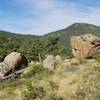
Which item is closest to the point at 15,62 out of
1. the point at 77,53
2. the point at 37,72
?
the point at 77,53

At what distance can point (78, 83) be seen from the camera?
29.4 meters

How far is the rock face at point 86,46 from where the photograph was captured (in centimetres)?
3916

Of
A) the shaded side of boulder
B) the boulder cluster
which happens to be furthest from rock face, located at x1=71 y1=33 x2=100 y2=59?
the shaded side of boulder

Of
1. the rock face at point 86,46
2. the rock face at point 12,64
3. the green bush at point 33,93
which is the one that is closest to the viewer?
the green bush at point 33,93

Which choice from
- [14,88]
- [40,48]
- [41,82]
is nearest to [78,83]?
[41,82]

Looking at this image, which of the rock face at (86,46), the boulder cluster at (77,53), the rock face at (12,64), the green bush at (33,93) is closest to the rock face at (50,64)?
the boulder cluster at (77,53)

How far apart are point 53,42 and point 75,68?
67158 millimetres

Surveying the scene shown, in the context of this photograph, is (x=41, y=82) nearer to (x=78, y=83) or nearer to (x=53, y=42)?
(x=78, y=83)

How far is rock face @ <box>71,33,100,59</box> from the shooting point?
3916 centimetres

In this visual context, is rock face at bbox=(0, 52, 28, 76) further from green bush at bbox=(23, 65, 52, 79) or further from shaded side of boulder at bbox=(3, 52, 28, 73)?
green bush at bbox=(23, 65, 52, 79)

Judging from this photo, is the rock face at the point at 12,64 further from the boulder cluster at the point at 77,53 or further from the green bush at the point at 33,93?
the green bush at the point at 33,93

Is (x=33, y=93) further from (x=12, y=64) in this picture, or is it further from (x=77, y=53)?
(x=12, y=64)

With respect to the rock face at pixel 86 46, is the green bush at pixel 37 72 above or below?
below

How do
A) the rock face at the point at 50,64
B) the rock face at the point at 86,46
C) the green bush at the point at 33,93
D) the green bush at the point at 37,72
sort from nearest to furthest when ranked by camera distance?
1. the green bush at the point at 33,93
2. the green bush at the point at 37,72
3. the rock face at the point at 50,64
4. the rock face at the point at 86,46
